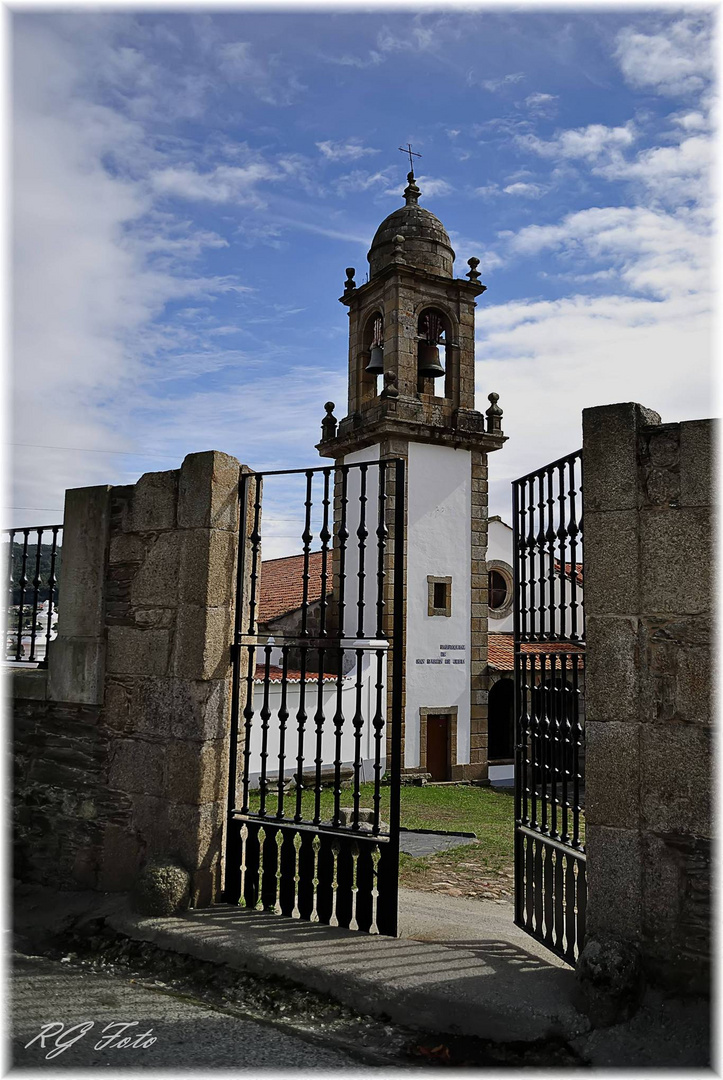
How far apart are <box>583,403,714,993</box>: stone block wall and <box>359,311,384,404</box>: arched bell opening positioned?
44.1 ft

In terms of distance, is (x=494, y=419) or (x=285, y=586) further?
(x=285, y=586)

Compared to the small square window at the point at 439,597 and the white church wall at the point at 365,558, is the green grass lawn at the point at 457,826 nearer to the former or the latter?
the white church wall at the point at 365,558

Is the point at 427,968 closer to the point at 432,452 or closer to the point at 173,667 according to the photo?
the point at 173,667

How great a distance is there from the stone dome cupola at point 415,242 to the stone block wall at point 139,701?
13.3 m

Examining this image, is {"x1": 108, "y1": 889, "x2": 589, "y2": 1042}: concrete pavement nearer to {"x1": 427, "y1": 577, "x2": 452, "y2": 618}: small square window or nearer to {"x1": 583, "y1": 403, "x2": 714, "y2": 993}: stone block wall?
{"x1": 583, "y1": 403, "x2": 714, "y2": 993}: stone block wall

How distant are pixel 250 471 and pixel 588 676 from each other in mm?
2490

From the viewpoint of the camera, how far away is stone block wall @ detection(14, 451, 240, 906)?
4.95m

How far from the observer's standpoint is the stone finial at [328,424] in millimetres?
17734

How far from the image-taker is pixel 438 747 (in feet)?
54.3

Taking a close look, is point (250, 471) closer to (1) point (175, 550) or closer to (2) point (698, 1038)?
(1) point (175, 550)

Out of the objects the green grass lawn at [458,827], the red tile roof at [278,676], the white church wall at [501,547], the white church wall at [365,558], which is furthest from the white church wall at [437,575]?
the white church wall at [501,547]

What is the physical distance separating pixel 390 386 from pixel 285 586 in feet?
20.0

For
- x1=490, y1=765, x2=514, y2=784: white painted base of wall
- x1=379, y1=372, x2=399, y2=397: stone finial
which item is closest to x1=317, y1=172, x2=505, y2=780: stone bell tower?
x1=379, y1=372, x2=399, y2=397: stone finial

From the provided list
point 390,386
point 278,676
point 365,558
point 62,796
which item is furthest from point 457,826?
point 390,386
